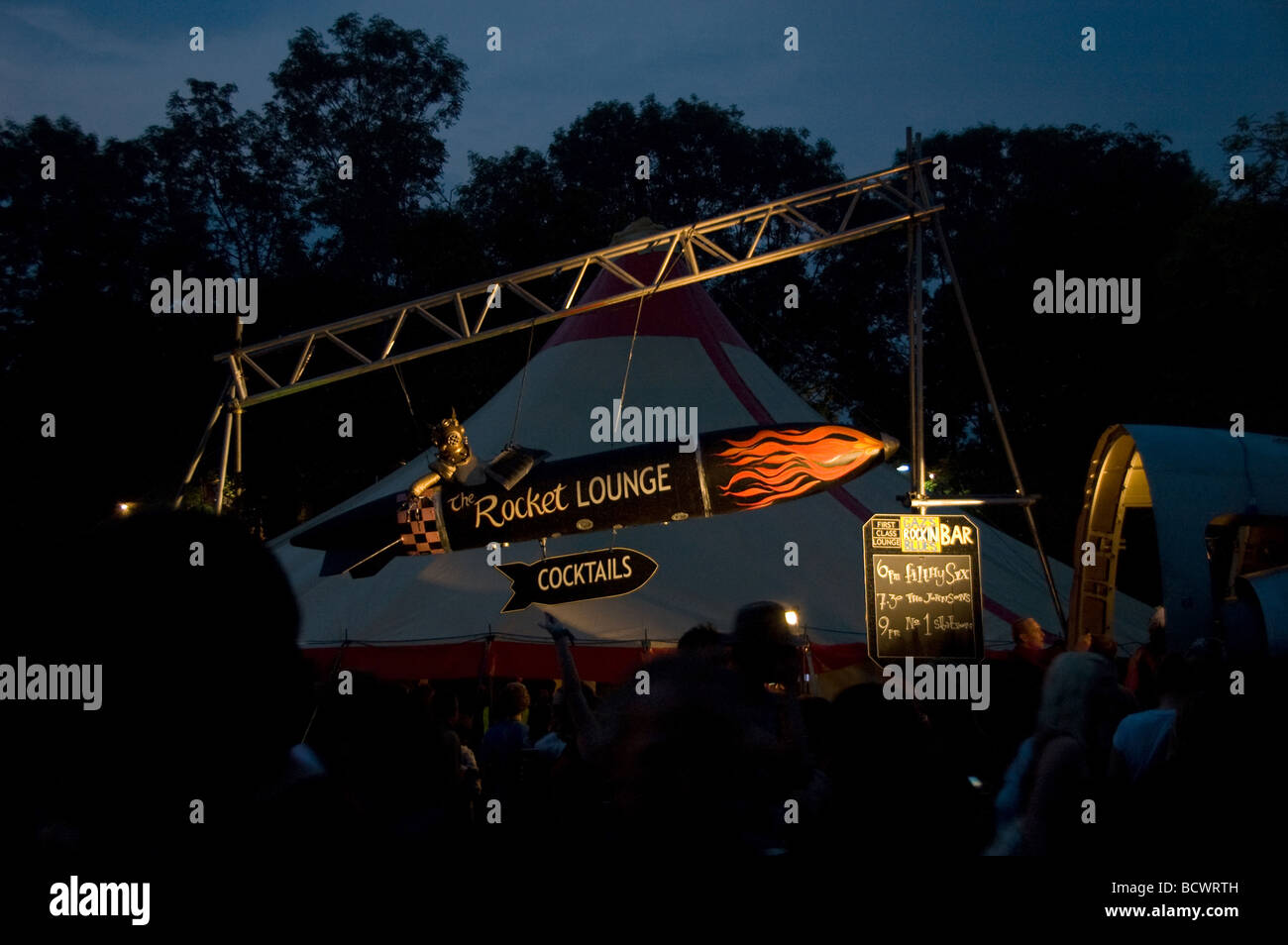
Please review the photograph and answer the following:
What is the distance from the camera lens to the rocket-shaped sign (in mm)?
5703

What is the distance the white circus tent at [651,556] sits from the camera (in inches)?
324

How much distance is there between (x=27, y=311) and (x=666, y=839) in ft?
75.3

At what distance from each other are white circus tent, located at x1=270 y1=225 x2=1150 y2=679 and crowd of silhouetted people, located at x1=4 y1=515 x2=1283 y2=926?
4.79 meters

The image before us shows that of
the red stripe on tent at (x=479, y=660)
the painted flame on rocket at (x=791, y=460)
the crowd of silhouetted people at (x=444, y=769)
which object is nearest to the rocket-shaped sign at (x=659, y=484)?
the painted flame on rocket at (x=791, y=460)

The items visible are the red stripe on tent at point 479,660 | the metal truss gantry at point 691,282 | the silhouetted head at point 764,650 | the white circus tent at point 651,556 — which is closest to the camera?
the silhouetted head at point 764,650

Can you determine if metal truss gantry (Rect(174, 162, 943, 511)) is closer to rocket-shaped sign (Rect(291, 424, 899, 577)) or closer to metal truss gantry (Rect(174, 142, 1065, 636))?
metal truss gantry (Rect(174, 142, 1065, 636))

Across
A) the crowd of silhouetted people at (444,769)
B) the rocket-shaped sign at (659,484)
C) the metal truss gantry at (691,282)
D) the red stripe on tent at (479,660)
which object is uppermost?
the metal truss gantry at (691,282)

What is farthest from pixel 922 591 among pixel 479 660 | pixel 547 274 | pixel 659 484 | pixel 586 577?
pixel 479 660

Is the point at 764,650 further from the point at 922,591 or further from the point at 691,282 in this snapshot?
the point at 691,282

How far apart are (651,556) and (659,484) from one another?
325 centimetres

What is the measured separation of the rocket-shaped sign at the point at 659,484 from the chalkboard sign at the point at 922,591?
471 mm

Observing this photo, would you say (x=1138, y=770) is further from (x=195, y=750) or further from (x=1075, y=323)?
(x=1075, y=323)

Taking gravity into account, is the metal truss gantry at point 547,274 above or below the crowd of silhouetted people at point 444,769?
above

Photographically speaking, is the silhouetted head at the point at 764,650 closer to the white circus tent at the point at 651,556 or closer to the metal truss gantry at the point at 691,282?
the metal truss gantry at the point at 691,282
